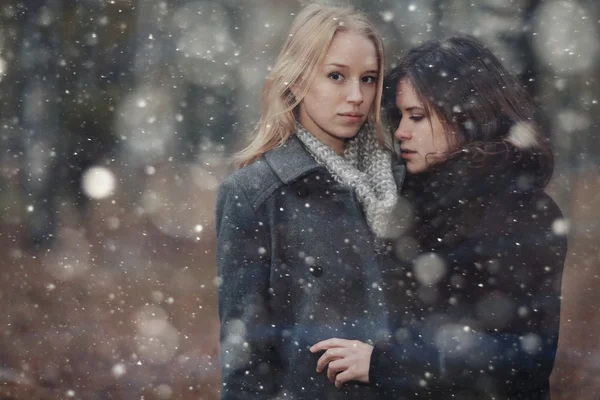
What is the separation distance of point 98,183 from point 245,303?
558 centimetres

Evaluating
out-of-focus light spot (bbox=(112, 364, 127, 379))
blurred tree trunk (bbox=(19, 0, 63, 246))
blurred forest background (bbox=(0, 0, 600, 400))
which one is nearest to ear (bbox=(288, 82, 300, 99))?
blurred forest background (bbox=(0, 0, 600, 400))

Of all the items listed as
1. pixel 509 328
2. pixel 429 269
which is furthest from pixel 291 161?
pixel 509 328

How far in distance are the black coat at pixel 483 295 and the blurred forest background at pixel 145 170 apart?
2.28m

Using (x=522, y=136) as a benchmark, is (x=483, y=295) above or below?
below

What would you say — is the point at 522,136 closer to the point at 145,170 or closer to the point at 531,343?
the point at 531,343

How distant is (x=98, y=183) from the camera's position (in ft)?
24.5

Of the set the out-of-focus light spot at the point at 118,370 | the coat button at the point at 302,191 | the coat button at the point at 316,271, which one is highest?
the coat button at the point at 302,191

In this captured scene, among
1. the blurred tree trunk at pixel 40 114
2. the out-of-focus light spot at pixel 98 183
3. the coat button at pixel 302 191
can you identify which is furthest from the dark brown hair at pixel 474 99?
the out-of-focus light spot at pixel 98 183

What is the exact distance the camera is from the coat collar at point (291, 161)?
2387 mm

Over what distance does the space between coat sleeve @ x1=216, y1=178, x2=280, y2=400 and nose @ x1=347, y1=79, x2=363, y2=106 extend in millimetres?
513

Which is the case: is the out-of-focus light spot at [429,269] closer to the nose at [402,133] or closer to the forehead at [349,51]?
the nose at [402,133]

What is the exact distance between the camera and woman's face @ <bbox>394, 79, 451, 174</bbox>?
7.76 feet

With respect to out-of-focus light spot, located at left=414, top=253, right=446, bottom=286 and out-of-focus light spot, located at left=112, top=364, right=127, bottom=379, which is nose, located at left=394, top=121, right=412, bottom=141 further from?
out-of-focus light spot, located at left=112, top=364, right=127, bottom=379

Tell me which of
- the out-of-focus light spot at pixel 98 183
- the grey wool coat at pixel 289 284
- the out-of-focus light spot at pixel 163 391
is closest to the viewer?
the grey wool coat at pixel 289 284
